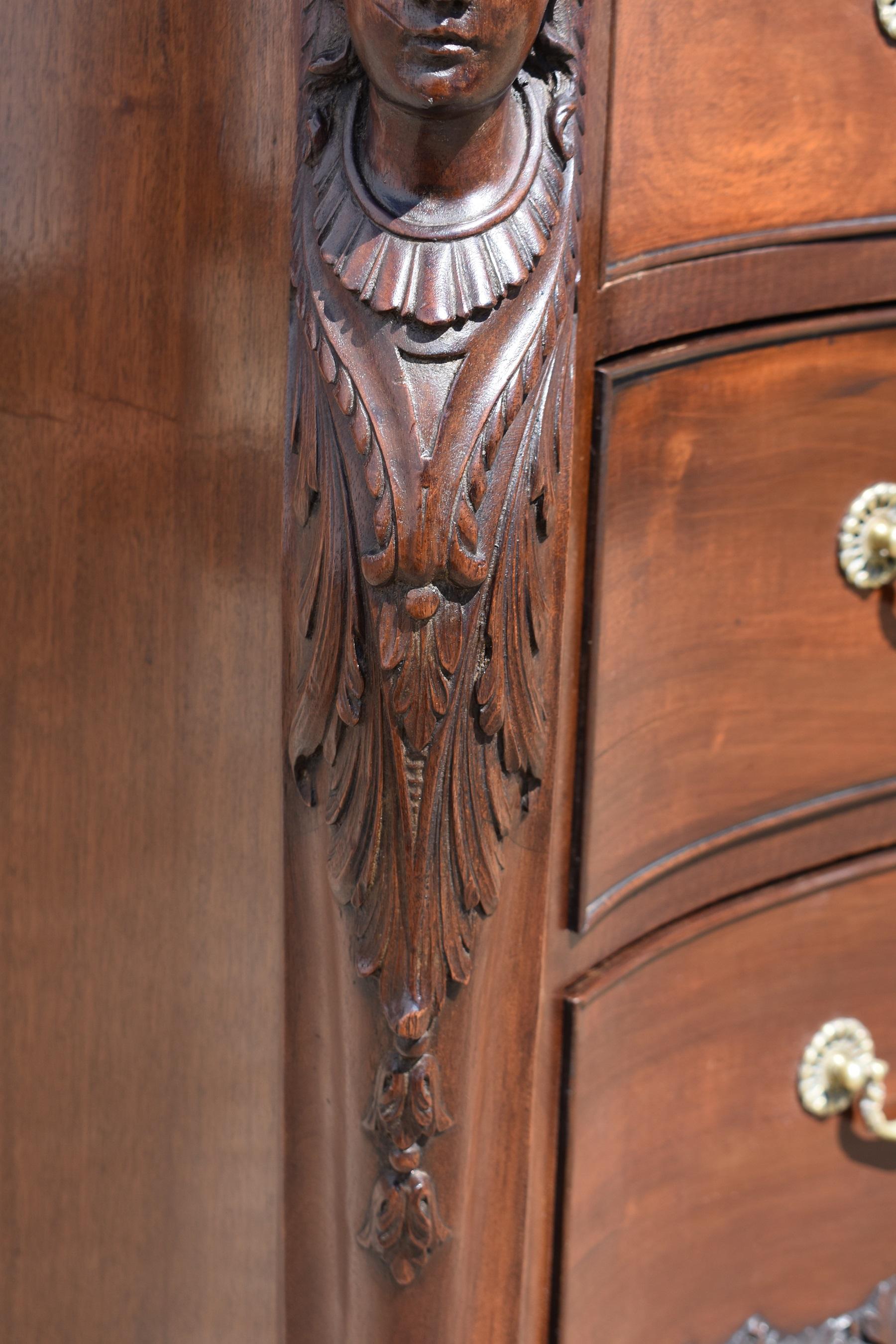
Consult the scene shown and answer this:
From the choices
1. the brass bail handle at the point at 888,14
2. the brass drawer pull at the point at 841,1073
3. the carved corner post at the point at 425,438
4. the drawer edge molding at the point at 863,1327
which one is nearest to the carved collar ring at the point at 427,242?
the carved corner post at the point at 425,438

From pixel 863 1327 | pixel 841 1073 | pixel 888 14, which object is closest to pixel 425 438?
pixel 888 14

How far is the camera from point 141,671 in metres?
0.50

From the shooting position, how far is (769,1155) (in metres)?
0.64

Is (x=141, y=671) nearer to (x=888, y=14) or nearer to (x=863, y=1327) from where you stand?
(x=888, y=14)

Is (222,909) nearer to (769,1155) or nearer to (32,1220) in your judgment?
(32,1220)

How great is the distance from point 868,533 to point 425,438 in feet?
0.81

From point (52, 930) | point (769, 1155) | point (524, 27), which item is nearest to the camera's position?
point (524, 27)

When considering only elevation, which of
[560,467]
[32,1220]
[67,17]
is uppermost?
[67,17]

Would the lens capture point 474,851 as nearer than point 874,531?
Yes

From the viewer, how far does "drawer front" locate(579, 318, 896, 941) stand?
1.71ft

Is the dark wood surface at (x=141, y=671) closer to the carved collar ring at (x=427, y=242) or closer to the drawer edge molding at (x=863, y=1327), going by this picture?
the carved collar ring at (x=427, y=242)

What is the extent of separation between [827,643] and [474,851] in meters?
0.21

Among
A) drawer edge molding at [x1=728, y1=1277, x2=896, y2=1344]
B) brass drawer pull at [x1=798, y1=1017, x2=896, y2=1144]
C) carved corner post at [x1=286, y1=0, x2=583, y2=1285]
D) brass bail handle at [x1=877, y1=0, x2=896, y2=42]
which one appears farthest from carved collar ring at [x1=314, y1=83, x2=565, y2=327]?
drawer edge molding at [x1=728, y1=1277, x2=896, y2=1344]

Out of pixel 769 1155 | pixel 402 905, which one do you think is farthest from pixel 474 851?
pixel 769 1155
